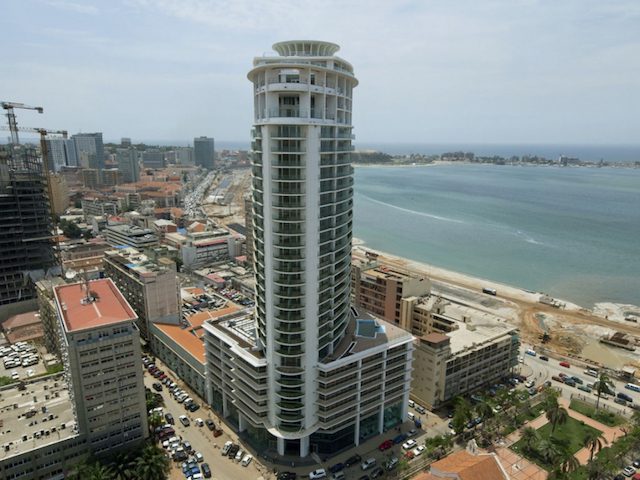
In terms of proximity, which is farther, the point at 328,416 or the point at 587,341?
the point at 587,341

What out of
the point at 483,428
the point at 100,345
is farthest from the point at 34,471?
the point at 483,428

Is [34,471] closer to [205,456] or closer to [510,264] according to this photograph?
[205,456]

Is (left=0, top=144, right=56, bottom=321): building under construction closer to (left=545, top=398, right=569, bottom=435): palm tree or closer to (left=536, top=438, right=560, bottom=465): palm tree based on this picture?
(left=536, top=438, right=560, bottom=465): palm tree

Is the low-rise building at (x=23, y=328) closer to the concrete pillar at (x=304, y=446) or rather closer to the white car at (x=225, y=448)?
the white car at (x=225, y=448)

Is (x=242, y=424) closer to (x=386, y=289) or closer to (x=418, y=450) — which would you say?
(x=418, y=450)

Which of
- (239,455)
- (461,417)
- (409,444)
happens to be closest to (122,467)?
(239,455)
